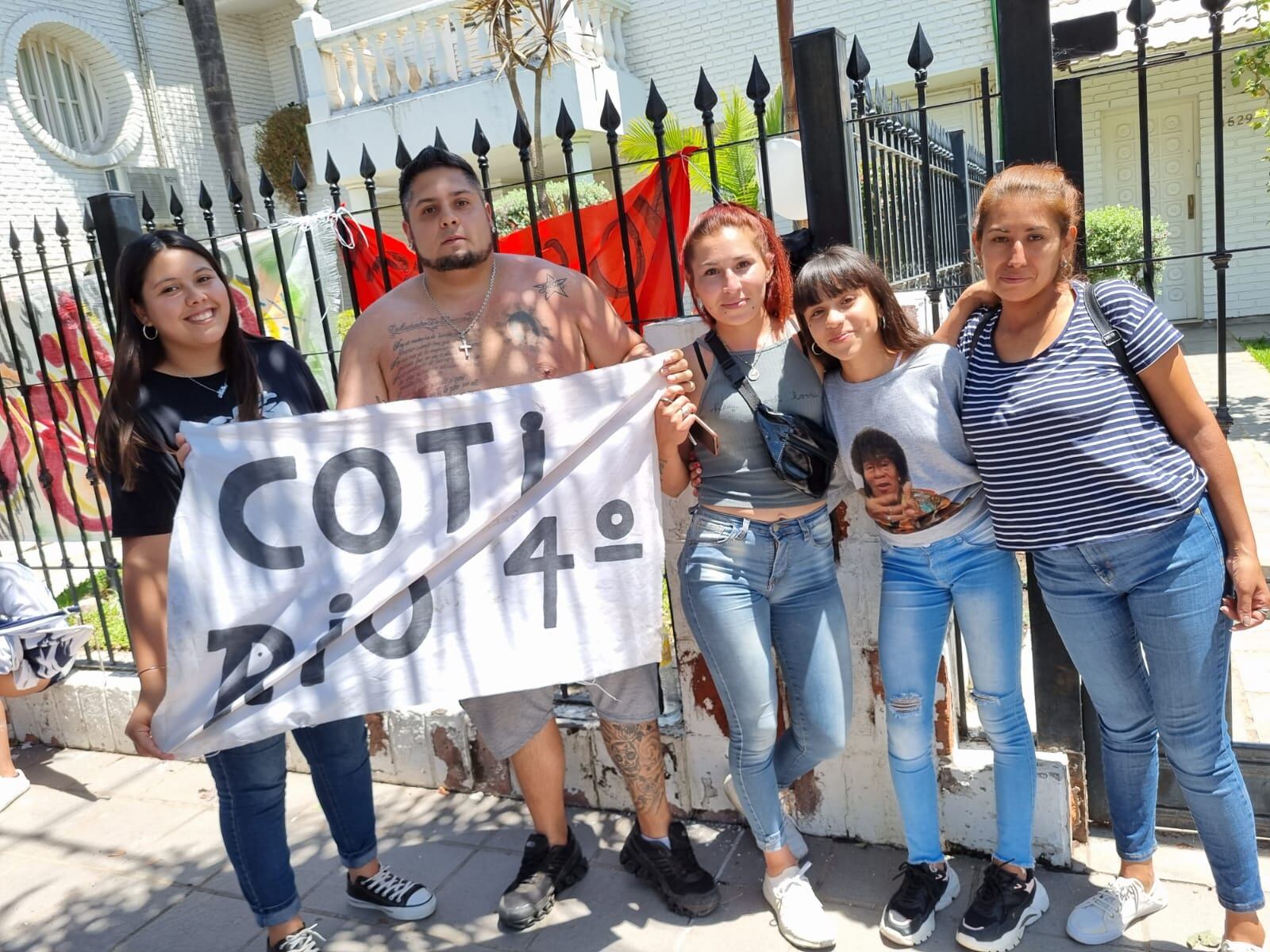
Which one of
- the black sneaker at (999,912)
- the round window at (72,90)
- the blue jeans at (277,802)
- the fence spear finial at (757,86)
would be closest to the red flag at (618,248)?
the fence spear finial at (757,86)

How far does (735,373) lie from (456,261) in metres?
0.87

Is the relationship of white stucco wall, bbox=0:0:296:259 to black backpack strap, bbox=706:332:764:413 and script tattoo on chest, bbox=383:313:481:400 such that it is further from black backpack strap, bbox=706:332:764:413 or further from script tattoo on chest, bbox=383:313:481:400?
black backpack strap, bbox=706:332:764:413

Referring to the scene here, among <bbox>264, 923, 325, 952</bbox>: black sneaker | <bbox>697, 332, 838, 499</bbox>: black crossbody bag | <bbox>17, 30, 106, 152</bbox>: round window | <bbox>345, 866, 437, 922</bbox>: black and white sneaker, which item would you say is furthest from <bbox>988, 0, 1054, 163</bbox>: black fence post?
<bbox>17, 30, 106, 152</bbox>: round window

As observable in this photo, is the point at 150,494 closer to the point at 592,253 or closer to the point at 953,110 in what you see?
the point at 592,253

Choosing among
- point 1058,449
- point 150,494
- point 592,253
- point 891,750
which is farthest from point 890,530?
point 592,253

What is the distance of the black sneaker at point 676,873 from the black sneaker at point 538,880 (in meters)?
0.20

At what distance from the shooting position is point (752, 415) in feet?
8.36

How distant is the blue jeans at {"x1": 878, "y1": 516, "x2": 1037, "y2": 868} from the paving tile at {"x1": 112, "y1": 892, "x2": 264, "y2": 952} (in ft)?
7.19

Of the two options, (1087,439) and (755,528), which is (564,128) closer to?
(755,528)

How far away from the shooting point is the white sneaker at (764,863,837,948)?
271 centimetres

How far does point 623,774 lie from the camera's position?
305cm

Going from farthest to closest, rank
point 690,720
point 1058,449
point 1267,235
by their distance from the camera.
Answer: point 1267,235
point 690,720
point 1058,449

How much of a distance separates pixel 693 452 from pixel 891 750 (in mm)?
1043

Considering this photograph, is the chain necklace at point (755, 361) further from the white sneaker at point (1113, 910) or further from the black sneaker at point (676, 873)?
the white sneaker at point (1113, 910)
